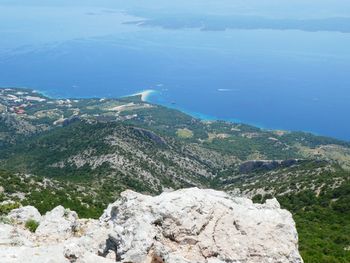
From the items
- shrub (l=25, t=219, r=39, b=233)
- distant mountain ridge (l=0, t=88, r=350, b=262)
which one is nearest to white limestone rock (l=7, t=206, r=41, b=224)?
shrub (l=25, t=219, r=39, b=233)

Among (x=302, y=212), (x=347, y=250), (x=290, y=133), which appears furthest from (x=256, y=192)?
(x=290, y=133)

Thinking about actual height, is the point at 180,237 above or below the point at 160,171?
above

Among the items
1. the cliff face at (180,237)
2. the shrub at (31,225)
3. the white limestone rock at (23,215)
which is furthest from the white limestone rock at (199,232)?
the white limestone rock at (23,215)

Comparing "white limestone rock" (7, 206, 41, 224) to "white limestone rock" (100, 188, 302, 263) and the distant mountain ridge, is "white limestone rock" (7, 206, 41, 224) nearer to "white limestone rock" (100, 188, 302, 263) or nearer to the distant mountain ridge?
the distant mountain ridge

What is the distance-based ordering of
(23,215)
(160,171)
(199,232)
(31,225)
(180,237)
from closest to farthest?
1. (180,237)
2. (199,232)
3. (31,225)
4. (23,215)
5. (160,171)

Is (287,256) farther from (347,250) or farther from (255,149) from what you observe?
(255,149)

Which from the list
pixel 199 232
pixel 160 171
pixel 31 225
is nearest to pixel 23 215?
pixel 31 225

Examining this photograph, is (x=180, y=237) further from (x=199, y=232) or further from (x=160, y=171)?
(x=160, y=171)

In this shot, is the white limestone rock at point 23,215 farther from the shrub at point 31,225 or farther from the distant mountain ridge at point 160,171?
the distant mountain ridge at point 160,171
